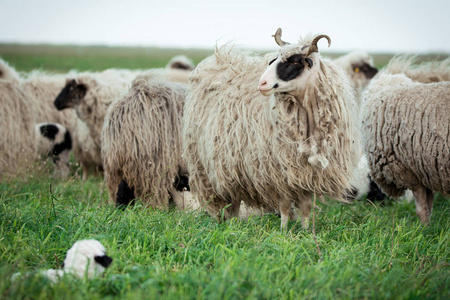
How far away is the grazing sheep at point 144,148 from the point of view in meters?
4.70

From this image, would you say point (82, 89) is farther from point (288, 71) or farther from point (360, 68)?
point (360, 68)

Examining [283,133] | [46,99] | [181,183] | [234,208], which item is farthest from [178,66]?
[283,133]

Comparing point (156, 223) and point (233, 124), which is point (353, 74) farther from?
point (156, 223)

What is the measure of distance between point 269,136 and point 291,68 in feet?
2.15

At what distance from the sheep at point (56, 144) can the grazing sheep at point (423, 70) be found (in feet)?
20.6

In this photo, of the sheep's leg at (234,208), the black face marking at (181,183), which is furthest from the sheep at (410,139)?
the black face marking at (181,183)

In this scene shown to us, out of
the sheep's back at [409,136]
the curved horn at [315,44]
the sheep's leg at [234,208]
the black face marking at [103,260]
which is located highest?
the curved horn at [315,44]

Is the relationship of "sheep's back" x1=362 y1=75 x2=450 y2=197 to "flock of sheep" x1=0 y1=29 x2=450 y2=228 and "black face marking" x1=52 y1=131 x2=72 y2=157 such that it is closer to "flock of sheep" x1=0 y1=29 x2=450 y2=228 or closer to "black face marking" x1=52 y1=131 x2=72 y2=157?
"flock of sheep" x1=0 y1=29 x2=450 y2=228

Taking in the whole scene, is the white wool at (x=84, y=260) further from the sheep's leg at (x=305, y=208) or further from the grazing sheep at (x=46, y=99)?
the grazing sheep at (x=46, y=99)

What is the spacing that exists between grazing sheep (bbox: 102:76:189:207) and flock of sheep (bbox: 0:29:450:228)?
0.01 m

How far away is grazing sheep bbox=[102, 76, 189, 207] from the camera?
15.4 feet

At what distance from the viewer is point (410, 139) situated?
4.46 m

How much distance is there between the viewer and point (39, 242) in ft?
10.7

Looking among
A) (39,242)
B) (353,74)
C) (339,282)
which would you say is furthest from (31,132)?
(353,74)
